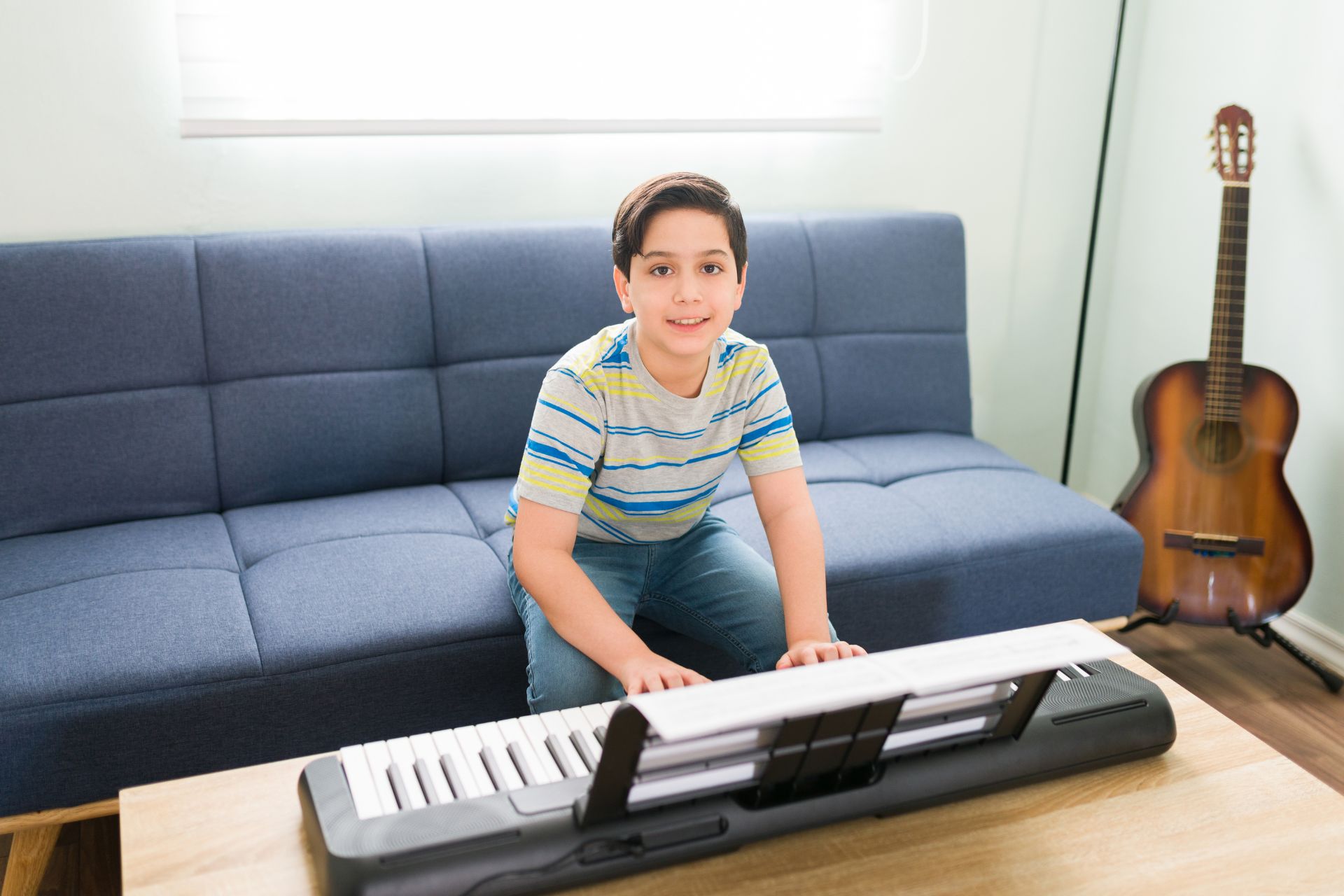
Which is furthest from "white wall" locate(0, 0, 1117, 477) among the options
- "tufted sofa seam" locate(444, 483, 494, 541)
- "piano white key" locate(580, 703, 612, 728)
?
"piano white key" locate(580, 703, 612, 728)

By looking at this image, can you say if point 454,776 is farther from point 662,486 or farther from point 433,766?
point 662,486

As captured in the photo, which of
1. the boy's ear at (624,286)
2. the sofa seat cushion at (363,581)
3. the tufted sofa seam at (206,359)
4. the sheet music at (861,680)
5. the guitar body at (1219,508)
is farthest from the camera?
the guitar body at (1219,508)

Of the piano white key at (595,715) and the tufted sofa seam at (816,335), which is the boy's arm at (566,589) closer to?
the piano white key at (595,715)

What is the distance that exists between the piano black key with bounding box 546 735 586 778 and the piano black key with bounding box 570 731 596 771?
1cm

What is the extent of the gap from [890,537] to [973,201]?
1.20 m

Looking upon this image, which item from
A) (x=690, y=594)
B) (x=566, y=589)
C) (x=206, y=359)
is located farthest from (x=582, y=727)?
(x=206, y=359)

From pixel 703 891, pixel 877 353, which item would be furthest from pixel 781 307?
pixel 703 891

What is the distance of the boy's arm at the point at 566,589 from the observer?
1.45m

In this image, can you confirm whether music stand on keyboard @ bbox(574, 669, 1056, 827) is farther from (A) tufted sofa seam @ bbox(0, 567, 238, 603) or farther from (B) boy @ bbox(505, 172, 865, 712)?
(A) tufted sofa seam @ bbox(0, 567, 238, 603)

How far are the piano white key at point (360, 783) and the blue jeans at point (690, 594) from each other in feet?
1.30

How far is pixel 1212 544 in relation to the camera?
7.71ft

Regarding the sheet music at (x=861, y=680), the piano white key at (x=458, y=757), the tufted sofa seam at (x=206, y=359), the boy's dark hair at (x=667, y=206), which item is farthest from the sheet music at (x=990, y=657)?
the tufted sofa seam at (x=206, y=359)

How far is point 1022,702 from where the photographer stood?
1158 mm

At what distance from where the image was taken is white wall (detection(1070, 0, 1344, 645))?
240 cm
